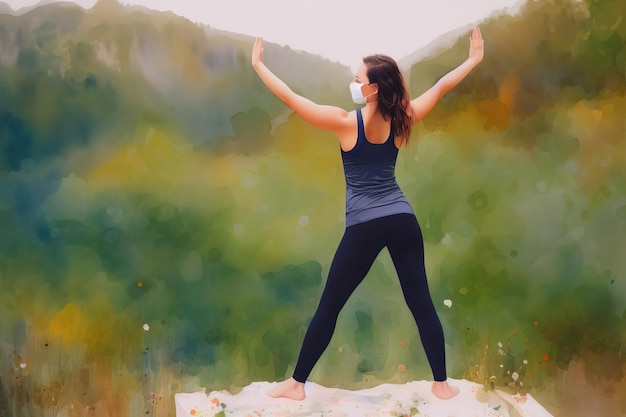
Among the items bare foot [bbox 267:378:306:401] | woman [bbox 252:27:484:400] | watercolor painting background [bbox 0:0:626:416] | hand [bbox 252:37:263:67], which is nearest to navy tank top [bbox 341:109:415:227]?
woman [bbox 252:27:484:400]

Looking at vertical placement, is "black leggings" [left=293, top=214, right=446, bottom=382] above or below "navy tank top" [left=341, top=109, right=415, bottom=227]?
below

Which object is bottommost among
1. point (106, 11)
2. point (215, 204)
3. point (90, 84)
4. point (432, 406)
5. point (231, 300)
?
point (432, 406)

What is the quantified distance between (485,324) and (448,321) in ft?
0.56

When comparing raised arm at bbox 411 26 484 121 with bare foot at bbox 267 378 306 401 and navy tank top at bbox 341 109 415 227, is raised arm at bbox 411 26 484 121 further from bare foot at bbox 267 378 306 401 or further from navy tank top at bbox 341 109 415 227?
bare foot at bbox 267 378 306 401

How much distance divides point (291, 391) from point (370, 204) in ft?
2.79

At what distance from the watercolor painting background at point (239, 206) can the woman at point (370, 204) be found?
0.08 m

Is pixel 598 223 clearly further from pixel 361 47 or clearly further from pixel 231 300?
pixel 231 300

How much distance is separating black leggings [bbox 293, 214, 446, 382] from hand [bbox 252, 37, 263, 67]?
0.79 metres

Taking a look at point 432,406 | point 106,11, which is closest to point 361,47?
point 106,11

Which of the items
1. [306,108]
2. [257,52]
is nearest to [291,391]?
[306,108]

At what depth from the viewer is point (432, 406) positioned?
8.45 ft

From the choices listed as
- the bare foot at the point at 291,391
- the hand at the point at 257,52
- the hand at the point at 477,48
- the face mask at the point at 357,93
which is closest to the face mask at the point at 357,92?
the face mask at the point at 357,93

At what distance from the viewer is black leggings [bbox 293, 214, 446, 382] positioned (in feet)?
8.09

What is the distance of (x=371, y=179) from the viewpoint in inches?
97.1
